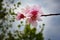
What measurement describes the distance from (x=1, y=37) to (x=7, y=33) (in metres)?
0.41

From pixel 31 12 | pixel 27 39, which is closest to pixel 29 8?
pixel 31 12

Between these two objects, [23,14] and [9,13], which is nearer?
[23,14]

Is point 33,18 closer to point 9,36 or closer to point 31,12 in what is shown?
point 31,12

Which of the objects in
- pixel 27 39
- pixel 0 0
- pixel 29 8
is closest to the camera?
pixel 29 8

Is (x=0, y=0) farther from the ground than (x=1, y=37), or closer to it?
farther from the ground

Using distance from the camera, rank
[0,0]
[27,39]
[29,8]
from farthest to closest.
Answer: [0,0]
[27,39]
[29,8]

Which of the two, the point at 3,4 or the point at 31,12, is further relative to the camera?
the point at 3,4

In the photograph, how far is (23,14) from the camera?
38.6 inches

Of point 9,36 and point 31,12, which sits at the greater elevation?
point 31,12

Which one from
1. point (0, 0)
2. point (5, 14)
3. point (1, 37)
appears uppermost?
point (0, 0)

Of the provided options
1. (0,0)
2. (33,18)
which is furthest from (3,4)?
(33,18)

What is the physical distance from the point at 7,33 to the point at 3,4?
5.36 ft

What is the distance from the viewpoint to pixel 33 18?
3.32 feet

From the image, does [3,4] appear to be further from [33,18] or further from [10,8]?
[33,18]
